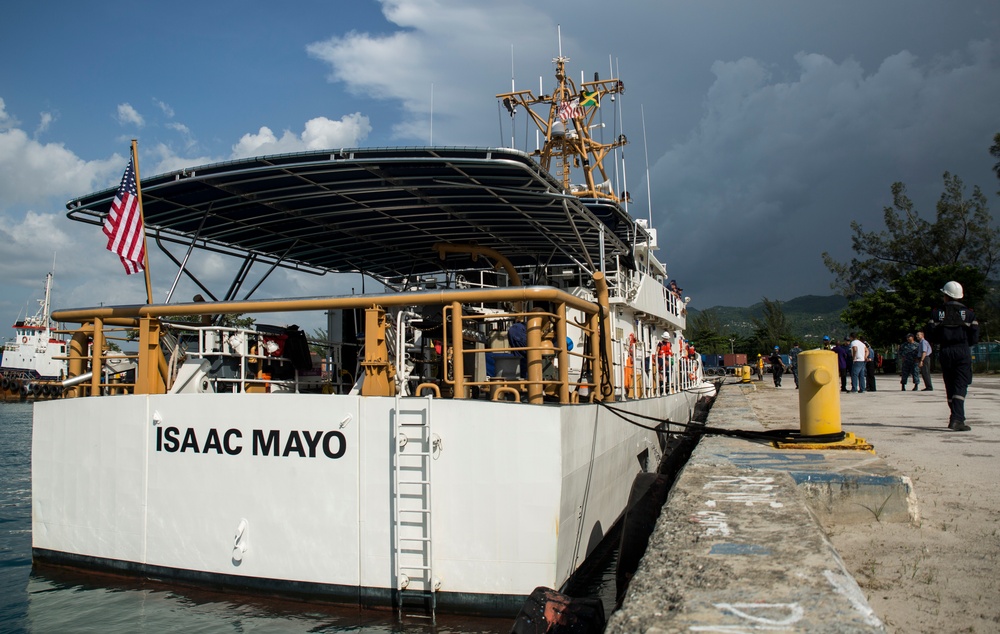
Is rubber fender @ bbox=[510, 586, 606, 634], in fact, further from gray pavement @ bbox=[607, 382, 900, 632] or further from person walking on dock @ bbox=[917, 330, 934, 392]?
person walking on dock @ bbox=[917, 330, 934, 392]

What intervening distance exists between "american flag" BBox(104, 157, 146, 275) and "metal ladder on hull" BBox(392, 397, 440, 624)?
458cm

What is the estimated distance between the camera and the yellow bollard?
6328mm

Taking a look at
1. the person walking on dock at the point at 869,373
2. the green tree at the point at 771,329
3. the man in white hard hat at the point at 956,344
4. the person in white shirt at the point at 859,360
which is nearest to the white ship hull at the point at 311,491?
the man in white hard hat at the point at 956,344

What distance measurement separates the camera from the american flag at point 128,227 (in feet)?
26.1

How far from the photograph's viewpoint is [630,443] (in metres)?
8.51

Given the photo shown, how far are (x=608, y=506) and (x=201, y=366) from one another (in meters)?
4.52

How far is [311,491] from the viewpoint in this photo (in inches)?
223

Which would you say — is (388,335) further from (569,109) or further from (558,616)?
(569,109)

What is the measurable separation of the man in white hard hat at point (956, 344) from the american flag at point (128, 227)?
9.55 metres

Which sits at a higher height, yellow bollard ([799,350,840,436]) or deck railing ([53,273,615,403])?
A: deck railing ([53,273,615,403])

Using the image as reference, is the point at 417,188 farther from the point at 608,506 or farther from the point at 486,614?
the point at 486,614

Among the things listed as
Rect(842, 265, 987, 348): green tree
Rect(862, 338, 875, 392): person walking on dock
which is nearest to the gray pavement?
Rect(862, 338, 875, 392): person walking on dock

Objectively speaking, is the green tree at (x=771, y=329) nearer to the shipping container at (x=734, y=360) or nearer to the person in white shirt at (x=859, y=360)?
the shipping container at (x=734, y=360)

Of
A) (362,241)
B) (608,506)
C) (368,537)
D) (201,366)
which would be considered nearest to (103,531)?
(201,366)
